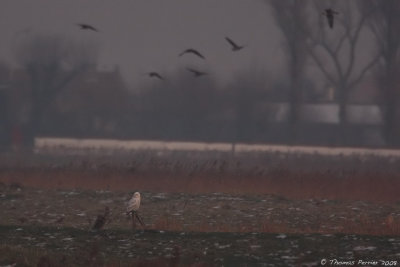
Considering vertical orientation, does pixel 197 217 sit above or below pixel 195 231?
above

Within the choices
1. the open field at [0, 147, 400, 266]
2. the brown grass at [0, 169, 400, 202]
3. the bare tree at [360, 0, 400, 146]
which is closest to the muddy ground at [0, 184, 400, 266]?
the open field at [0, 147, 400, 266]

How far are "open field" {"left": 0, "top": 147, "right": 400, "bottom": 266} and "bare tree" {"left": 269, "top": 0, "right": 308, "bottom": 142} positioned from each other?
35654 mm

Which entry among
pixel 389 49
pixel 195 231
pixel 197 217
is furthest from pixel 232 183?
pixel 389 49

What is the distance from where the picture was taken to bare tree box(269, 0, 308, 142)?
63.4 m

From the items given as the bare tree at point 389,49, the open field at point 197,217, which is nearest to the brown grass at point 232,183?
the open field at point 197,217

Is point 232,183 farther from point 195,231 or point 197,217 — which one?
point 195,231

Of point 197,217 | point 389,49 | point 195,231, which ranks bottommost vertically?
point 195,231

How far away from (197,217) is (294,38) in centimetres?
4651

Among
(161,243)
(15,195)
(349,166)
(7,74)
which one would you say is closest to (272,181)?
(15,195)

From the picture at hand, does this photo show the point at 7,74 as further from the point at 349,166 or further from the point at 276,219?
the point at 276,219

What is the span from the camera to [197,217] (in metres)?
18.9

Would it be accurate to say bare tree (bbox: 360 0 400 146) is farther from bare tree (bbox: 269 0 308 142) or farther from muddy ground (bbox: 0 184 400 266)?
muddy ground (bbox: 0 184 400 266)

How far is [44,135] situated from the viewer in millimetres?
57188

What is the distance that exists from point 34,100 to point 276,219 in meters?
54.3
